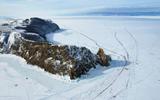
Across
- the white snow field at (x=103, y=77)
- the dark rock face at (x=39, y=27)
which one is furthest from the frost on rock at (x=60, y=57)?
the dark rock face at (x=39, y=27)

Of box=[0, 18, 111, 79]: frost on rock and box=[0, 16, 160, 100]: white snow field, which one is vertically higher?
box=[0, 18, 111, 79]: frost on rock

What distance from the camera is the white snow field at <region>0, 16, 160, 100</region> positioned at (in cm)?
990

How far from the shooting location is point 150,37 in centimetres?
1788

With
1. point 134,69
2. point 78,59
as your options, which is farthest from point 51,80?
point 134,69

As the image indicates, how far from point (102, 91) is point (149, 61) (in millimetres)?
3781

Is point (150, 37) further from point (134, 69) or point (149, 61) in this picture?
point (134, 69)

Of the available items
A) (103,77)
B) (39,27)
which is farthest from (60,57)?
(39,27)

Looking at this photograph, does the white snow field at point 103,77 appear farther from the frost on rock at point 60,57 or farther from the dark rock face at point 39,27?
the dark rock face at point 39,27

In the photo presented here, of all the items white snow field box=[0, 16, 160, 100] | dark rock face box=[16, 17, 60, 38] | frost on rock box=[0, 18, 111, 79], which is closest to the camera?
white snow field box=[0, 16, 160, 100]

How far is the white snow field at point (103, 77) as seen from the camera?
990 cm

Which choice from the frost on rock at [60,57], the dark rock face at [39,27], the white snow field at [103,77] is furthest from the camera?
the dark rock face at [39,27]

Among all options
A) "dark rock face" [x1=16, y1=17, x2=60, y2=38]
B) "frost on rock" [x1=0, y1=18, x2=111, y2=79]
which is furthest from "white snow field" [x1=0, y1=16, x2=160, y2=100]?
"dark rock face" [x1=16, y1=17, x2=60, y2=38]

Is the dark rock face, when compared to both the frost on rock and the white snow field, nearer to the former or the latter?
the white snow field

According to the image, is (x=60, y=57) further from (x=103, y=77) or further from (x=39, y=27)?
(x=39, y=27)
